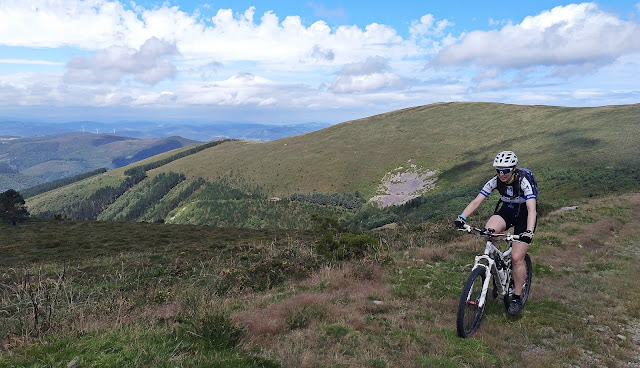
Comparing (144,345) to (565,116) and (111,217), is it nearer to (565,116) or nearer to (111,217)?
(565,116)

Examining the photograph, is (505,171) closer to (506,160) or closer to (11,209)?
(506,160)

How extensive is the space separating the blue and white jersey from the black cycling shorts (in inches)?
5.2

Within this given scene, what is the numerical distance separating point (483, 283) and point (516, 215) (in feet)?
6.02

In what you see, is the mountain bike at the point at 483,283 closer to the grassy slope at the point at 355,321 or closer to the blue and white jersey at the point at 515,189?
the grassy slope at the point at 355,321

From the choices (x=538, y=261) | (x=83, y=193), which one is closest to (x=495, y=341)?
(x=538, y=261)

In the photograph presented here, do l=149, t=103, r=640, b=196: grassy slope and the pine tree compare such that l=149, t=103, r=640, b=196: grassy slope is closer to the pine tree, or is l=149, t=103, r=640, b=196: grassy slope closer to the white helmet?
the pine tree

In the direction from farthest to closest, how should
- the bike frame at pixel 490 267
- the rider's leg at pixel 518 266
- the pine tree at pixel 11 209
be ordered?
the pine tree at pixel 11 209 < the rider's leg at pixel 518 266 < the bike frame at pixel 490 267

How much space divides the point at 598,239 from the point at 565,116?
135256 mm

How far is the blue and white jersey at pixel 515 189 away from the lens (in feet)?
23.7

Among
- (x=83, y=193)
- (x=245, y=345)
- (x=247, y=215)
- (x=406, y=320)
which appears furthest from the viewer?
(x=83, y=193)

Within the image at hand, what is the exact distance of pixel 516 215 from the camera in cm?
748

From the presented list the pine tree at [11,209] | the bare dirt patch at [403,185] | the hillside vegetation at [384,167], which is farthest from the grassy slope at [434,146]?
the pine tree at [11,209]

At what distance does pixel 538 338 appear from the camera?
257 inches

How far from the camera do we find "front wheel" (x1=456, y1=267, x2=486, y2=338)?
245 inches
